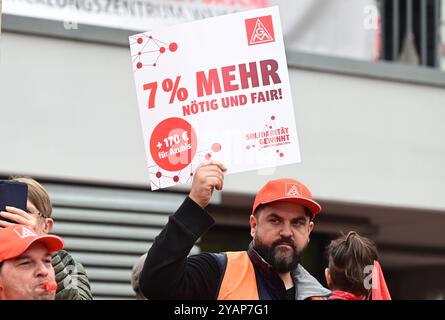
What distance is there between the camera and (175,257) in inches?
170

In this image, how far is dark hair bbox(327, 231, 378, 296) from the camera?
15.4 ft

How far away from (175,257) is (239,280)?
0.31 metres

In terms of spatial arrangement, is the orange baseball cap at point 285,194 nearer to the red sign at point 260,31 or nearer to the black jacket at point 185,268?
the black jacket at point 185,268

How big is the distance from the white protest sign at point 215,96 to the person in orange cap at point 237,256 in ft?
0.52

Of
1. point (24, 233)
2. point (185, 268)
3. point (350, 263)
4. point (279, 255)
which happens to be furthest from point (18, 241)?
point (350, 263)

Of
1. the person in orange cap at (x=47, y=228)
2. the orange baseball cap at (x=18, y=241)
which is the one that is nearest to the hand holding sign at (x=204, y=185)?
the orange baseball cap at (x=18, y=241)

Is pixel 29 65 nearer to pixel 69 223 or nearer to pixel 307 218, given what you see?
pixel 69 223

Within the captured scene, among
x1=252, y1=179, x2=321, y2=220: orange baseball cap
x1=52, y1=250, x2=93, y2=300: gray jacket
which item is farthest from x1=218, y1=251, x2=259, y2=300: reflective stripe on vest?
x1=52, y1=250, x2=93, y2=300: gray jacket

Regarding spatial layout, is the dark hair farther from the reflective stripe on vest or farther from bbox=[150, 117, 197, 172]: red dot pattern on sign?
bbox=[150, 117, 197, 172]: red dot pattern on sign

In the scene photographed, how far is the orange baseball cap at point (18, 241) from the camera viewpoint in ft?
→ 13.1

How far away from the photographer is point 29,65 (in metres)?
9.12

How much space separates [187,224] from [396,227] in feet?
25.6

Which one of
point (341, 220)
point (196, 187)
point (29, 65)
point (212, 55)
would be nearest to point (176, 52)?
point (212, 55)

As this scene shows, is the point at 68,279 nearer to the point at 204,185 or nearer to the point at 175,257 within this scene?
the point at 175,257
